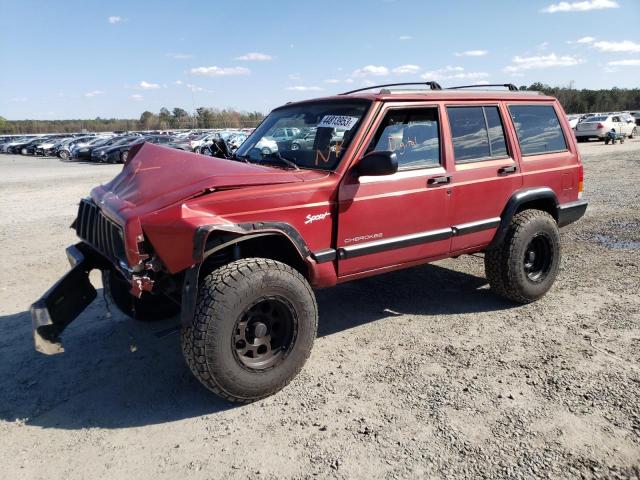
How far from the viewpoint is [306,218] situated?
343cm

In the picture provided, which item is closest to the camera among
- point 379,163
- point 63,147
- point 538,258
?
point 379,163

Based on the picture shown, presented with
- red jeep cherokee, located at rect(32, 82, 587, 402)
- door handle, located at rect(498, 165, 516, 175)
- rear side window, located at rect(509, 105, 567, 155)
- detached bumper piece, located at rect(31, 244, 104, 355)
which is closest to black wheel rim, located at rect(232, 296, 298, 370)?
red jeep cherokee, located at rect(32, 82, 587, 402)

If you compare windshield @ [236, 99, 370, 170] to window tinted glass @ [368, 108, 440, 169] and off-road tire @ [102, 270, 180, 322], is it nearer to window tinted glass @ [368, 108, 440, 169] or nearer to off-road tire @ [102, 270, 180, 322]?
window tinted glass @ [368, 108, 440, 169]

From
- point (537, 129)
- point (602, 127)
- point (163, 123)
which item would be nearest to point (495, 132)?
point (537, 129)

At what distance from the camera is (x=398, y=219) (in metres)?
3.90

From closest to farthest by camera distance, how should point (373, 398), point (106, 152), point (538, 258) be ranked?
1. point (373, 398)
2. point (538, 258)
3. point (106, 152)

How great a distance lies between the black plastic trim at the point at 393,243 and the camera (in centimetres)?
370

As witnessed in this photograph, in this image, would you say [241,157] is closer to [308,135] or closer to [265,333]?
[308,135]

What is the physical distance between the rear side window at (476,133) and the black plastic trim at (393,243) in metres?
0.68

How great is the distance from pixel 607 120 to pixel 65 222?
29.5m

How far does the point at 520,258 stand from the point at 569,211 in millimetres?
1009

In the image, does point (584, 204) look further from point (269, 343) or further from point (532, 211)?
point (269, 343)

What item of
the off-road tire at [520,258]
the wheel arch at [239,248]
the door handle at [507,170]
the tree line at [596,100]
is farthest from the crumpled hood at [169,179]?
A: the tree line at [596,100]

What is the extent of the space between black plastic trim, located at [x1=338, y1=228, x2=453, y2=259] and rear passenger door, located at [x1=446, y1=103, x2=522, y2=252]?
0.60 ft
